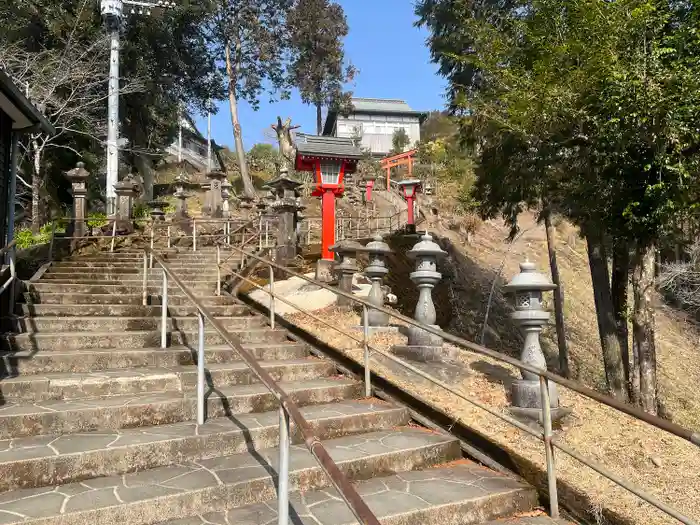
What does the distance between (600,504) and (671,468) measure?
2118 millimetres

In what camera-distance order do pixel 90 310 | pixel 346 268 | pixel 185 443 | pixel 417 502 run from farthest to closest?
pixel 346 268
pixel 90 310
pixel 185 443
pixel 417 502

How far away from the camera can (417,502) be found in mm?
3039

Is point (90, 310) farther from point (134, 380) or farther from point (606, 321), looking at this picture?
point (606, 321)

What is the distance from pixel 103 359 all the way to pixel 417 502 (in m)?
3.27

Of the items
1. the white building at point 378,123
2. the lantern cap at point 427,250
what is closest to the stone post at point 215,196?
the lantern cap at point 427,250

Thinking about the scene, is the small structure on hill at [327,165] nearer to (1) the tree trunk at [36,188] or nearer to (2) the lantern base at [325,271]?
(2) the lantern base at [325,271]

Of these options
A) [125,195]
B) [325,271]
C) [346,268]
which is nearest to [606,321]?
[346,268]

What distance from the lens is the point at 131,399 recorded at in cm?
389

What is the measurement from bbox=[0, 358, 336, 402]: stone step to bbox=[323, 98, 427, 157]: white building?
35886 millimetres

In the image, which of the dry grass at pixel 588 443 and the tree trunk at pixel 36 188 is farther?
the tree trunk at pixel 36 188

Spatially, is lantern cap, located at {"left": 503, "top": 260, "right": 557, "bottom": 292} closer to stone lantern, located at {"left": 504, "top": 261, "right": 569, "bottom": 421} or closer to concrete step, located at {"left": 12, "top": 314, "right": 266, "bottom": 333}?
stone lantern, located at {"left": 504, "top": 261, "right": 569, "bottom": 421}

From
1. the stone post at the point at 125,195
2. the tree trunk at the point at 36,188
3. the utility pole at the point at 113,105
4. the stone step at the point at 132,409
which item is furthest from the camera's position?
the tree trunk at the point at 36,188

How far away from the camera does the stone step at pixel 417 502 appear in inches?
111

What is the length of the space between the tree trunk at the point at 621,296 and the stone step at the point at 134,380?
6.89 m
